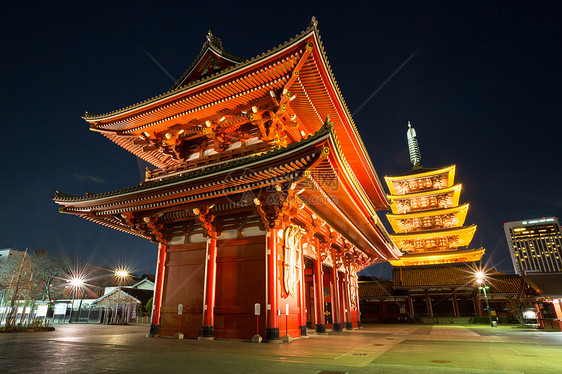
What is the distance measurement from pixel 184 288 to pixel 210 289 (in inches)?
70.2

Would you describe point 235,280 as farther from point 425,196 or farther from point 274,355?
point 425,196

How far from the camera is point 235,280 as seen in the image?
13.0m

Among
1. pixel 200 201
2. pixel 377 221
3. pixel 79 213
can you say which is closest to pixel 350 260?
pixel 377 221

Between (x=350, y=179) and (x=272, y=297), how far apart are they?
5.53 m

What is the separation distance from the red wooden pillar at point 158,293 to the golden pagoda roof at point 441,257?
32998 mm

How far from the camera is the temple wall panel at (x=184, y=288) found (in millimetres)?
13555

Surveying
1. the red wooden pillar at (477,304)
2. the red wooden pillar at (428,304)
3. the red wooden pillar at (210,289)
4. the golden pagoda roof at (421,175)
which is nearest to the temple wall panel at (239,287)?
the red wooden pillar at (210,289)

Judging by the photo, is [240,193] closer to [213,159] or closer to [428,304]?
[213,159]

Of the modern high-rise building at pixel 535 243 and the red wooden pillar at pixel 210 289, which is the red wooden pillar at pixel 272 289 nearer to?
the red wooden pillar at pixel 210 289

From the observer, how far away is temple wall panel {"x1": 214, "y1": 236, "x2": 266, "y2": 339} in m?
12.4

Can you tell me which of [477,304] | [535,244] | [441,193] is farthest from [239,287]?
[535,244]

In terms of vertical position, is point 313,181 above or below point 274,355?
above

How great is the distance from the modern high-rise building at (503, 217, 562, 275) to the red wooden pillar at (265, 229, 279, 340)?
17432 cm

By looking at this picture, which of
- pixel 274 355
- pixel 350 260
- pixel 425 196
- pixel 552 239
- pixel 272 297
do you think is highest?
pixel 552 239
